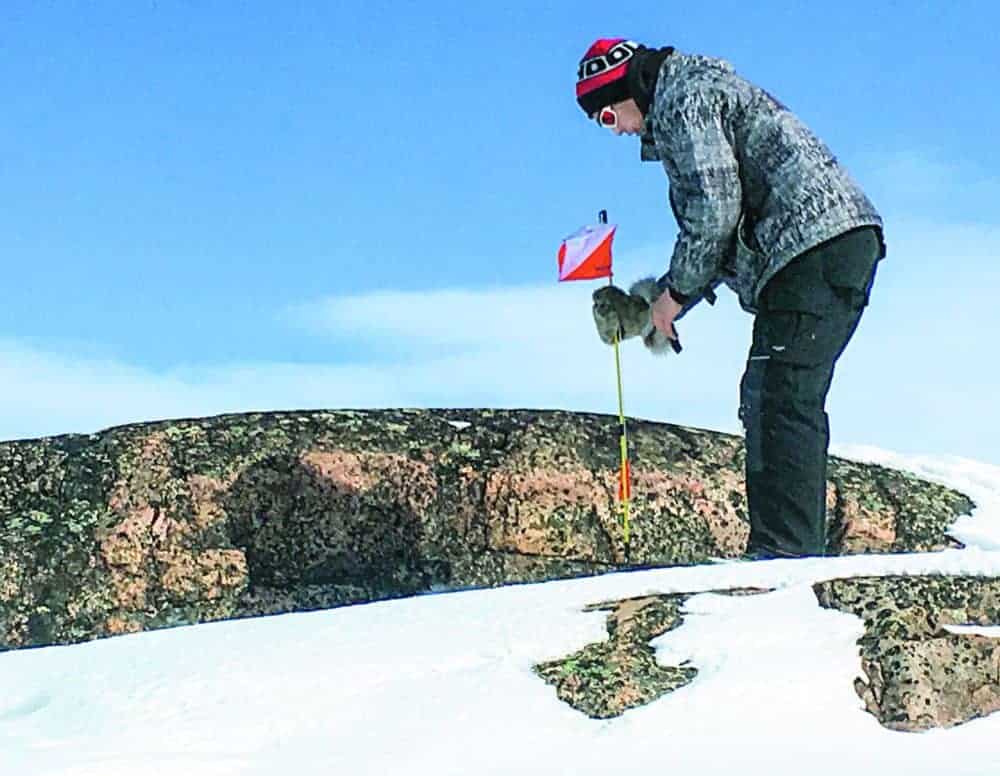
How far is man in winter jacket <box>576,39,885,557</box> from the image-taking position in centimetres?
499

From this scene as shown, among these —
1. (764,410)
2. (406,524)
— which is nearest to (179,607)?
(406,524)

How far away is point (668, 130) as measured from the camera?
5.05 metres

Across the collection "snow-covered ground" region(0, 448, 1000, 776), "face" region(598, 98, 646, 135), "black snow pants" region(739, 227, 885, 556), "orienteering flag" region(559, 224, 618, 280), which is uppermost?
"face" region(598, 98, 646, 135)

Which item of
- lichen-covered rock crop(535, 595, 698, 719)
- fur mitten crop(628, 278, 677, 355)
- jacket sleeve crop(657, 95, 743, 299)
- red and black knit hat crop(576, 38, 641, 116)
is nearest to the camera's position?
lichen-covered rock crop(535, 595, 698, 719)

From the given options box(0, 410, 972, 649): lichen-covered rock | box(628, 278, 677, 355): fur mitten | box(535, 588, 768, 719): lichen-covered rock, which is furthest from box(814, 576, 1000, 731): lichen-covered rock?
box(0, 410, 972, 649): lichen-covered rock

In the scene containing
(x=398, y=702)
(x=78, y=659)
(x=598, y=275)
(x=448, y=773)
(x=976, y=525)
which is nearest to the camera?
(x=448, y=773)

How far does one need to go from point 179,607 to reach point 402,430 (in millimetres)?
1345

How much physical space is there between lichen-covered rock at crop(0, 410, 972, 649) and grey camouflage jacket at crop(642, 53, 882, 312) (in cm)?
196

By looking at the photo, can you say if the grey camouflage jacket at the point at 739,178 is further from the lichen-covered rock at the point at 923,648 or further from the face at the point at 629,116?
the lichen-covered rock at the point at 923,648

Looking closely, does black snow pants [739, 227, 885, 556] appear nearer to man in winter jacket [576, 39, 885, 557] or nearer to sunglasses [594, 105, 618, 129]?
man in winter jacket [576, 39, 885, 557]

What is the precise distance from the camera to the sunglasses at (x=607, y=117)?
17.3 feet

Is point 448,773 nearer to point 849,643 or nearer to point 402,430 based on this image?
point 849,643

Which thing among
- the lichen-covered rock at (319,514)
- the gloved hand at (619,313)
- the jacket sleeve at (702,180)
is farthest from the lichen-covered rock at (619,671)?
the lichen-covered rock at (319,514)

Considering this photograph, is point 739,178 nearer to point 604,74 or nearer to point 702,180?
point 702,180
